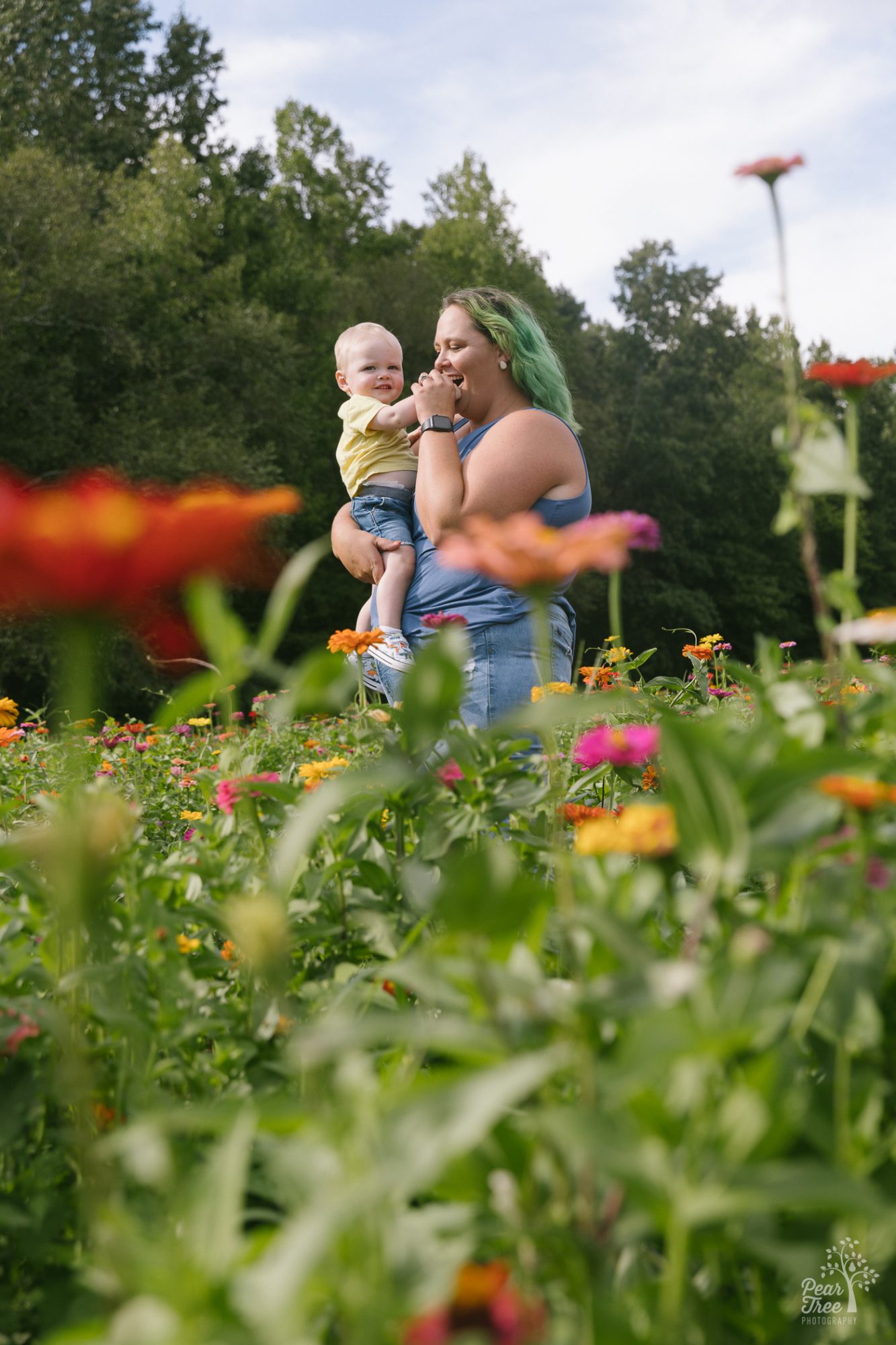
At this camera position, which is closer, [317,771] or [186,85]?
[317,771]

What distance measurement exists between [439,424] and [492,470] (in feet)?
0.71

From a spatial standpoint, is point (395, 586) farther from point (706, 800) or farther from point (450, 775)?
point (706, 800)

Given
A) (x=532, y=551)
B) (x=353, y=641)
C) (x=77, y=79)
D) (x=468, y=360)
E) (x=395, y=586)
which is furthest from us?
(x=77, y=79)

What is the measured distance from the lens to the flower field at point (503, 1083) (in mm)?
436

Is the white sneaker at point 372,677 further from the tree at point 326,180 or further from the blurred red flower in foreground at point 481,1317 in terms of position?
the tree at point 326,180

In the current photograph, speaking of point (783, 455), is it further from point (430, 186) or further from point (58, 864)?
point (430, 186)

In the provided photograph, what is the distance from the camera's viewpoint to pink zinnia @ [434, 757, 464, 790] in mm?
1121

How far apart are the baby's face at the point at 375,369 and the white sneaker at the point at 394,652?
143cm

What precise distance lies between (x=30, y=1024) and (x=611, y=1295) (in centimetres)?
48

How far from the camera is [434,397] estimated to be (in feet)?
7.62

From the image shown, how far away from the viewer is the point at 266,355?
13.6 m

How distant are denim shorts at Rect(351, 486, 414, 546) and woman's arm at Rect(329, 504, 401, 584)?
0.04 metres

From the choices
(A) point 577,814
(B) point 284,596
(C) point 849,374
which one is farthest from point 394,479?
(B) point 284,596

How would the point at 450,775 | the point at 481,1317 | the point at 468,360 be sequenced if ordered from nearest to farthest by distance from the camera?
the point at 481,1317, the point at 450,775, the point at 468,360
